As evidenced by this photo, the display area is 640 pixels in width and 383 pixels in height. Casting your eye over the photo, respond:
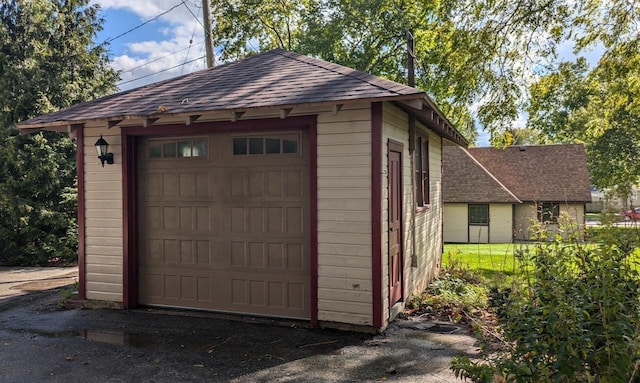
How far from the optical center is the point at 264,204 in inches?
239

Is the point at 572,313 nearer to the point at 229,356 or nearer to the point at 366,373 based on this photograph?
the point at 366,373

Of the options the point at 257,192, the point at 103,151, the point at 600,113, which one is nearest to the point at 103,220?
the point at 103,151

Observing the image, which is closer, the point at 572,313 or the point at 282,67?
the point at 572,313

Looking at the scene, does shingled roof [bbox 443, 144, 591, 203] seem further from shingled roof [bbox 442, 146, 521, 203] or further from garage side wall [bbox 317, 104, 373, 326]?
garage side wall [bbox 317, 104, 373, 326]

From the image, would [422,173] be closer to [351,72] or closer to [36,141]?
[351,72]

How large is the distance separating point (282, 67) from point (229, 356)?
4159mm

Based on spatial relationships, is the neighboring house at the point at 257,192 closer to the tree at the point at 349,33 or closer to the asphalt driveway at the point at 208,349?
the asphalt driveway at the point at 208,349

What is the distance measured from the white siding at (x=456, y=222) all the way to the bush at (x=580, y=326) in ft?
72.7

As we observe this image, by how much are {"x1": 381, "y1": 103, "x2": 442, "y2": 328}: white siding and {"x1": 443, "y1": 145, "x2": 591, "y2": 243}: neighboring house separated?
1385 centimetres

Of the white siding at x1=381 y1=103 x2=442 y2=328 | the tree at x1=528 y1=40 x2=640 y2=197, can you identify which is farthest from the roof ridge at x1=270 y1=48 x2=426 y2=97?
the tree at x1=528 y1=40 x2=640 y2=197

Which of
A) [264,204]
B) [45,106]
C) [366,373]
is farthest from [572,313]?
[45,106]

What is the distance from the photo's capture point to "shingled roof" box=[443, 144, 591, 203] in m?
24.5

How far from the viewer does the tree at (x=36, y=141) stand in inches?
454

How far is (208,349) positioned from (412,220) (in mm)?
3523
